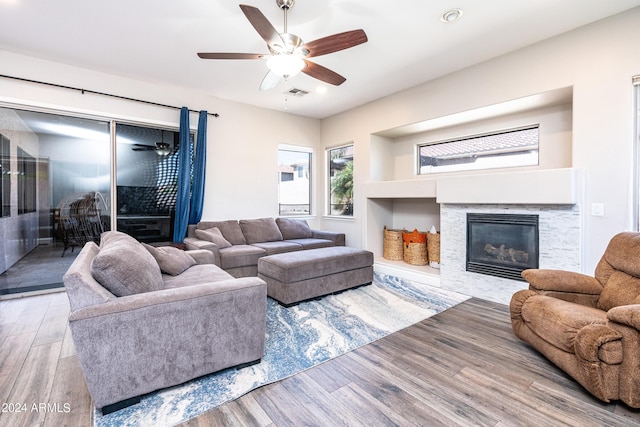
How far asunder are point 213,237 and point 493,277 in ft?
11.8

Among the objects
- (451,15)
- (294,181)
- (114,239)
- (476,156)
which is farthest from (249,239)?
(451,15)

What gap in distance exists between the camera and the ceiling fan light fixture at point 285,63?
2.39 meters

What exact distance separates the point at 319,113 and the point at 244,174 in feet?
6.12

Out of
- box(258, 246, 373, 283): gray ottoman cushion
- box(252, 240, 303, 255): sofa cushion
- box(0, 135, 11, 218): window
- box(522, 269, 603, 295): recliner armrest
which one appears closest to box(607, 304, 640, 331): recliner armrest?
box(522, 269, 603, 295): recliner armrest

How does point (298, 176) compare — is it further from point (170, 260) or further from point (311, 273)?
point (170, 260)

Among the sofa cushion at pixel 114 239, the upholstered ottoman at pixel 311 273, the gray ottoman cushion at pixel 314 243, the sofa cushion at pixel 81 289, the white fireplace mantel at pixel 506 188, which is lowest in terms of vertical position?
the upholstered ottoman at pixel 311 273

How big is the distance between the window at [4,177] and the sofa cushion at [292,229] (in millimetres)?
3430

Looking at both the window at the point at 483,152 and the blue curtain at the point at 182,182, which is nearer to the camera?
the window at the point at 483,152

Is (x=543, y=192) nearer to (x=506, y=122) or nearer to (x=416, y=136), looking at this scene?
(x=506, y=122)

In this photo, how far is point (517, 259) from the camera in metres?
3.35

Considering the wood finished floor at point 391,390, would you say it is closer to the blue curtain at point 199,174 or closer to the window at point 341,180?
the blue curtain at point 199,174

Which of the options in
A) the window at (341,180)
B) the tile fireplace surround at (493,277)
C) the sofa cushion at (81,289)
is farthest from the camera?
the window at (341,180)

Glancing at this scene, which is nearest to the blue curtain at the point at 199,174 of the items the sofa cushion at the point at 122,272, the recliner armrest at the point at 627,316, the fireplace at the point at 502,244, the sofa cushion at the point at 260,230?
the sofa cushion at the point at 260,230

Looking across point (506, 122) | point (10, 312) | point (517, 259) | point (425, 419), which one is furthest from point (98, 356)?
point (506, 122)
